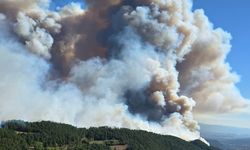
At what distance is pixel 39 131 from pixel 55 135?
7797 mm

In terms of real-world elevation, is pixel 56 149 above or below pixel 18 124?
below

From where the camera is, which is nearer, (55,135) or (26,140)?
(26,140)

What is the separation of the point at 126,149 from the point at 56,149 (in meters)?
36.1

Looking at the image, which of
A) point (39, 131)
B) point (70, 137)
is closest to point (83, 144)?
point (70, 137)

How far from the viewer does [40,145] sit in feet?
558

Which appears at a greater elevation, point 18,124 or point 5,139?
point 18,124

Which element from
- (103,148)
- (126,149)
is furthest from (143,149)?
(103,148)

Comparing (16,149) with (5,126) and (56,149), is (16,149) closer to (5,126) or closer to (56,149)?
(56,149)

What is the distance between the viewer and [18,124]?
643 feet

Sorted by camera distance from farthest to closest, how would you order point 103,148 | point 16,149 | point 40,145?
point 103,148
point 40,145
point 16,149

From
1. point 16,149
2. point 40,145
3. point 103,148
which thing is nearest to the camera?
point 16,149

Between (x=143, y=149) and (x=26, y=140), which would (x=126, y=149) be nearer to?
(x=143, y=149)

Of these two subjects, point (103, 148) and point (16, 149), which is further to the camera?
point (103, 148)

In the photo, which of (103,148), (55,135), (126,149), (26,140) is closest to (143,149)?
(126,149)
